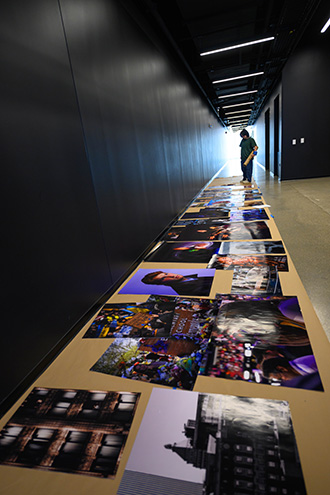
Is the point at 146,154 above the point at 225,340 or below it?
above

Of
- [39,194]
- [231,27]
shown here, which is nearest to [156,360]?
[39,194]

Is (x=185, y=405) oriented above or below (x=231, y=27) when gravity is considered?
below

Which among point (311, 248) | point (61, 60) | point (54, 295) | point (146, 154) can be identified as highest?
point (61, 60)

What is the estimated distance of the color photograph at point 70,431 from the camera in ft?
2.59

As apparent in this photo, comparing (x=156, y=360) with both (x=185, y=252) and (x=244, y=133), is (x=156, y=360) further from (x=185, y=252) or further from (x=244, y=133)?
(x=244, y=133)

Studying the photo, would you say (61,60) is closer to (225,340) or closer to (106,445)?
(225,340)

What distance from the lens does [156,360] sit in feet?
3.74

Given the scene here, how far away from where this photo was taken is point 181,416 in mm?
883

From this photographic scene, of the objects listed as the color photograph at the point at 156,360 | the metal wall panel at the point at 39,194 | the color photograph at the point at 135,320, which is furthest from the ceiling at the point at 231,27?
the color photograph at the point at 156,360

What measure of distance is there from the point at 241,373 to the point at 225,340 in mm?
188

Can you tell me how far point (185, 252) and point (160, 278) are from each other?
569 mm

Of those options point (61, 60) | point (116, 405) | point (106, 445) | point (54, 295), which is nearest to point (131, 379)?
point (116, 405)

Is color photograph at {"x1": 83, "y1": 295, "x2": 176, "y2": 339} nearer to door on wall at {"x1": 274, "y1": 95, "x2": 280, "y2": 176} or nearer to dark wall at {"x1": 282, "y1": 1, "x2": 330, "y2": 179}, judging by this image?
dark wall at {"x1": 282, "y1": 1, "x2": 330, "y2": 179}

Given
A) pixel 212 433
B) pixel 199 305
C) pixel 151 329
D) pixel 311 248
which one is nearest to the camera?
pixel 212 433
